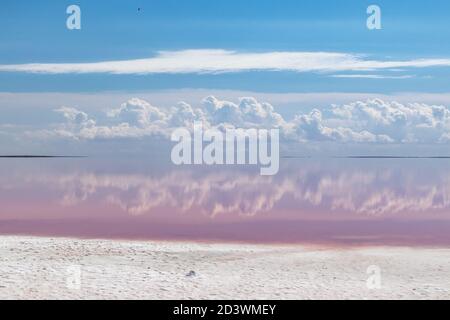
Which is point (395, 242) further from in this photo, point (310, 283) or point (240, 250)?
point (310, 283)

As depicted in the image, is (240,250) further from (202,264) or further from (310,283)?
(310,283)

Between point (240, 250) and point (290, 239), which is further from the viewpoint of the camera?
point (290, 239)

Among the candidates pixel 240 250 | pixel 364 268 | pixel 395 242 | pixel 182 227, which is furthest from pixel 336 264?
pixel 182 227
